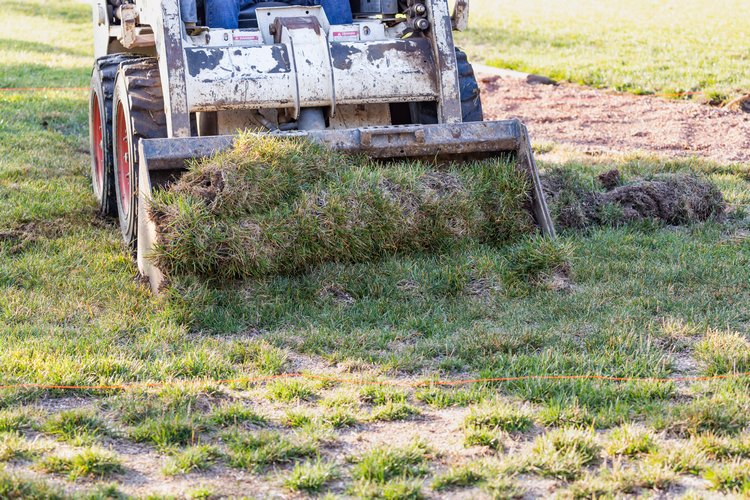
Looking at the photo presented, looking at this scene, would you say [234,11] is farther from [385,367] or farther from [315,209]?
[385,367]

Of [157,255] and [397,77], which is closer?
[157,255]

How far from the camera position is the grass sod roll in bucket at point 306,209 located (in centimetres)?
522

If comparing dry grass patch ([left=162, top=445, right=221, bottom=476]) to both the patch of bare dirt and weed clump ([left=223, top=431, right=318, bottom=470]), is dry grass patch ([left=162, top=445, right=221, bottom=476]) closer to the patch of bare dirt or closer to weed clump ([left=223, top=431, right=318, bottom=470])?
weed clump ([left=223, top=431, right=318, bottom=470])

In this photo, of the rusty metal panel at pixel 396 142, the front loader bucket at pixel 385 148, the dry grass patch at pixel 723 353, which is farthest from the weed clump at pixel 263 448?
the rusty metal panel at pixel 396 142

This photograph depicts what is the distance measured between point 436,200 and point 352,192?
51 cm

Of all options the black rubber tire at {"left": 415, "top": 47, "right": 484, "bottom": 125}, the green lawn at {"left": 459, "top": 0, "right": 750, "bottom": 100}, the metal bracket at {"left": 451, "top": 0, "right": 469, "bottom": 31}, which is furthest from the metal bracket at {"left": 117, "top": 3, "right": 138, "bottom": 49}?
the green lawn at {"left": 459, "top": 0, "right": 750, "bottom": 100}

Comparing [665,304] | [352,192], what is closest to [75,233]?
[352,192]

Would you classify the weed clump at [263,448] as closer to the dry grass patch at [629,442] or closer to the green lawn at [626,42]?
the dry grass patch at [629,442]

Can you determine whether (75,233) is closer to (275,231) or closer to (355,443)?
(275,231)

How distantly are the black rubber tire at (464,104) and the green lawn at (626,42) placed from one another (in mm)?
5445

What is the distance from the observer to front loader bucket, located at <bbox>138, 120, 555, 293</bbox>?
17.8 ft

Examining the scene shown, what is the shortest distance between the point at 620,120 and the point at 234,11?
5269mm

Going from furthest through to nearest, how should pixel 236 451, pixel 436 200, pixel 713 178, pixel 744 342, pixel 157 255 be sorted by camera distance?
pixel 713 178 < pixel 436 200 < pixel 157 255 < pixel 744 342 < pixel 236 451

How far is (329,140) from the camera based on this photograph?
5.70m
